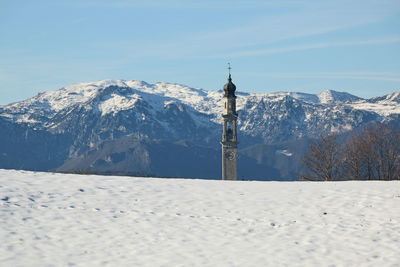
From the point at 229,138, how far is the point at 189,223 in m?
61.7

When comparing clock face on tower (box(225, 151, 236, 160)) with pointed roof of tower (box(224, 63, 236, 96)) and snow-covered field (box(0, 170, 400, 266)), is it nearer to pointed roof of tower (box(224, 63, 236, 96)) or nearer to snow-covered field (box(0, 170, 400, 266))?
pointed roof of tower (box(224, 63, 236, 96))

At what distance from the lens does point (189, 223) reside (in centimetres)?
2880

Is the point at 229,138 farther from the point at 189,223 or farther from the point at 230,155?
the point at 189,223

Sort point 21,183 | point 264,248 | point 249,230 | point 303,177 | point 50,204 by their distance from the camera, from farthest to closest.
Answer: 1. point 303,177
2. point 21,183
3. point 50,204
4. point 249,230
5. point 264,248

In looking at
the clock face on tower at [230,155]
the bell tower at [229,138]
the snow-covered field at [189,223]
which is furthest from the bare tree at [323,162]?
the snow-covered field at [189,223]

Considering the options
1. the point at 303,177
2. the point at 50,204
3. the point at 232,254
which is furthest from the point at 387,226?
the point at 303,177

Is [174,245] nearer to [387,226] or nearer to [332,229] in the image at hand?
[332,229]

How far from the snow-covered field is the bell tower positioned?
50132 mm

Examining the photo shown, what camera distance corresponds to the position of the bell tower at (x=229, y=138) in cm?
8788

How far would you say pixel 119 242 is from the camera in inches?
1021

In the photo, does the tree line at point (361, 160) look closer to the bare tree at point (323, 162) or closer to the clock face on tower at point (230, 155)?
the bare tree at point (323, 162)

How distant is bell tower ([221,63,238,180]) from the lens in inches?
3460

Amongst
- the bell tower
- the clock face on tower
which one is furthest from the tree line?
the clock face on tower

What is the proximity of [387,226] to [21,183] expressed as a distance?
651 inches
